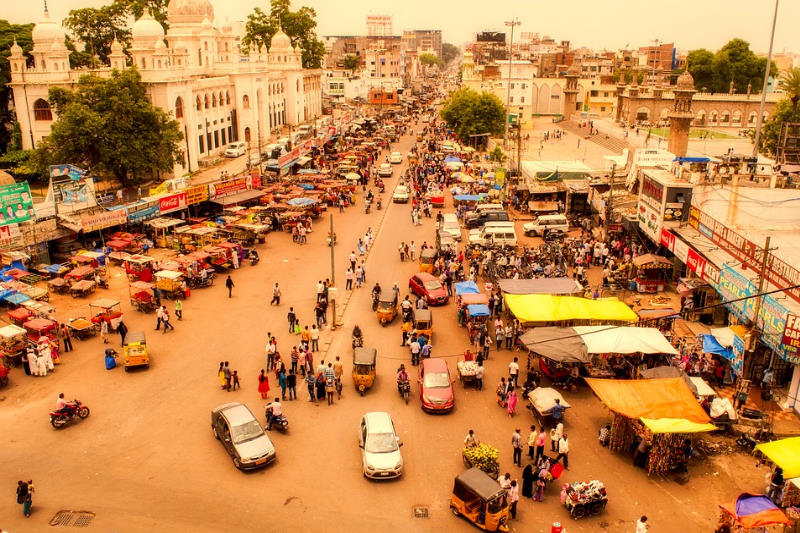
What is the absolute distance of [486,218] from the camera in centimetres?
3666

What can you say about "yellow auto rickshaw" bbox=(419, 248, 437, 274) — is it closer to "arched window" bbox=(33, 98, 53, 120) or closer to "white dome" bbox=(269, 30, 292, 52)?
"arched window" bbox=(33, 98, 53, 120)

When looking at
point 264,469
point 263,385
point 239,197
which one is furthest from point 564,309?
point 239,197

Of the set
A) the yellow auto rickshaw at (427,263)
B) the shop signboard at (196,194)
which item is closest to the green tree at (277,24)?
the shop signboard at (196,194)

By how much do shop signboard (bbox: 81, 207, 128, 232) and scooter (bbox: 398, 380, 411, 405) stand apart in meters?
20.1

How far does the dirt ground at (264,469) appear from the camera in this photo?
44.3 feet

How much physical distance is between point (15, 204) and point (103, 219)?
3.94 metres

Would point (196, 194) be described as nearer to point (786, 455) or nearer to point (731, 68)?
point (786, 455)

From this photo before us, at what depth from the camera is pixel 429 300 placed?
83.4 feet

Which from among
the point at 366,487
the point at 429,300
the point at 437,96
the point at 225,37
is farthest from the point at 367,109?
the point at 366,487

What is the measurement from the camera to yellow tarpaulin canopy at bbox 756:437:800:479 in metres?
12.9

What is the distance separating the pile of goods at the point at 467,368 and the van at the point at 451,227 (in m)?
14.0

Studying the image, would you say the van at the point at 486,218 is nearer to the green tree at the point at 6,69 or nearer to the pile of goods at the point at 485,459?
the pile of goods at the point at 485,459

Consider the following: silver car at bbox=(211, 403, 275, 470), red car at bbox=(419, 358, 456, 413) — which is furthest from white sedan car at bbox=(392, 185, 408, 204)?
silver car at bbox=(211, 403, 275, 470)

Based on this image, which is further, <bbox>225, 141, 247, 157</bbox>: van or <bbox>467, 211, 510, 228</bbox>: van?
<bbox>225, 141, 247, 157</bbox>: van
